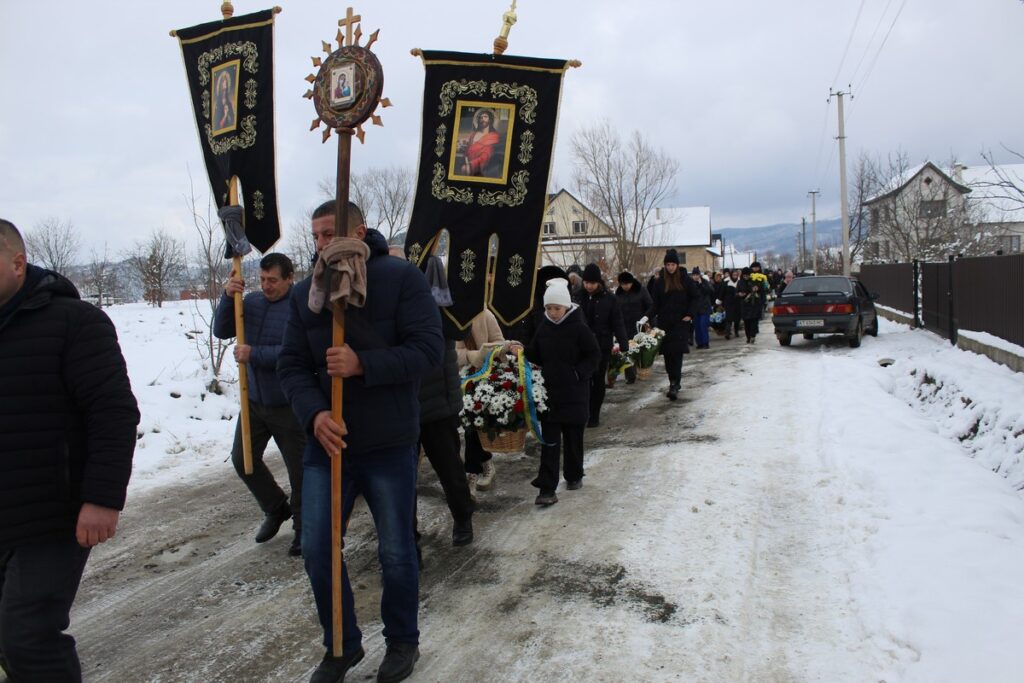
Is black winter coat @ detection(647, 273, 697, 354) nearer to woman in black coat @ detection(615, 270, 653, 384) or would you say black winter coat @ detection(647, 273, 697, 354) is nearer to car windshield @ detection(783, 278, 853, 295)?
woman in black coat @ detection(615, 270, 653, 384)

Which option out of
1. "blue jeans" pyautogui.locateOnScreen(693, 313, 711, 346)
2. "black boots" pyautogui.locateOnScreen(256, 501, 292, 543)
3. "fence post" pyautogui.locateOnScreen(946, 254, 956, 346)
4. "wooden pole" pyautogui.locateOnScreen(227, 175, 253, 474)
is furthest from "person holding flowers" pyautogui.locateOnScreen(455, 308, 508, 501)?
"blue jeans" pyautogui.locateOnScreen(693, 313, 711, 346)

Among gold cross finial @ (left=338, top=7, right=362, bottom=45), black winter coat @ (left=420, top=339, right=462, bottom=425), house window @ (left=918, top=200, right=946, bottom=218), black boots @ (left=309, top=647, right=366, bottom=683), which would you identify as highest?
house window @ (left=918, top=200, right=946, bottom=218)

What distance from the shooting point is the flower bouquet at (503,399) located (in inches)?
251

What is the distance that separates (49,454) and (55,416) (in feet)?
0.46

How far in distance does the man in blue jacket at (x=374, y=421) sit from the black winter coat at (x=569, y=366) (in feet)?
9.13

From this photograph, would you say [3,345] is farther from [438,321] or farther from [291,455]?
[291,455]

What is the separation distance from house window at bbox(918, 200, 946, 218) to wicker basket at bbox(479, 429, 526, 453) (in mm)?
26900

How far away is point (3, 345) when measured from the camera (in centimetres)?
273

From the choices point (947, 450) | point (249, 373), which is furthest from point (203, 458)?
point (947, 450)

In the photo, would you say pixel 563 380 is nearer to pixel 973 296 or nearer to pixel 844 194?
pixel 973 296

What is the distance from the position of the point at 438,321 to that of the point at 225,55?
12.2 ft

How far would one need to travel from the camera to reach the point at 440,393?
5.12 meters

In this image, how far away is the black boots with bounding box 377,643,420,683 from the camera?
351 cm

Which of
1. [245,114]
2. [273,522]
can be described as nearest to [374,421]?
[273,522]
